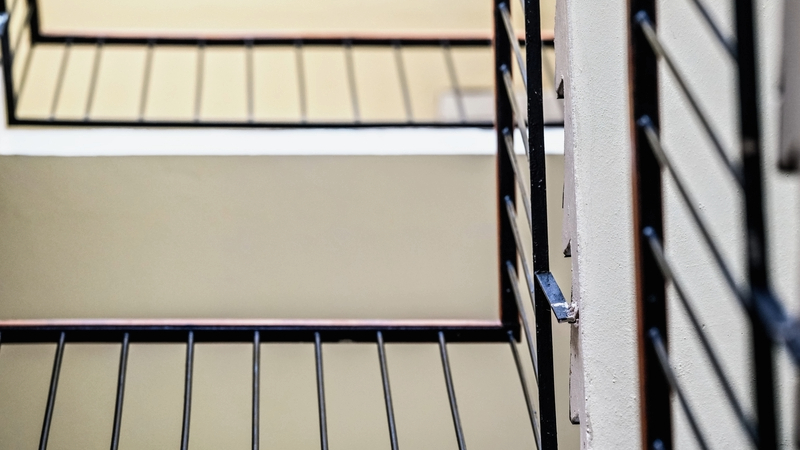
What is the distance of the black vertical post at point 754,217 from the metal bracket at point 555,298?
2.27ft

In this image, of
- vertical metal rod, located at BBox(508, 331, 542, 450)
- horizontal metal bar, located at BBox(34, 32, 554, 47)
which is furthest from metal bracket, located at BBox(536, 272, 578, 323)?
horizontal metal bar, located at BBox(34, 32, 554, 47)

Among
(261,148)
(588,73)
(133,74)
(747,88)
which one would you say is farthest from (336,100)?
(747,88)

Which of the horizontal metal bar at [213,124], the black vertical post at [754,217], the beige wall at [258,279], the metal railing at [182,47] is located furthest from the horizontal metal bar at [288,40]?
the black vertical post at [754,217]

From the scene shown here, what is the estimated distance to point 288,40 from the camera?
11.1 ft

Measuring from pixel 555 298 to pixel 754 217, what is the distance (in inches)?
29.2

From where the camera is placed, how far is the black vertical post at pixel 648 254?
90 cm

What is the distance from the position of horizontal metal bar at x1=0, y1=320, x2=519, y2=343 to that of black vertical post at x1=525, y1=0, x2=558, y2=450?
0.43 metres

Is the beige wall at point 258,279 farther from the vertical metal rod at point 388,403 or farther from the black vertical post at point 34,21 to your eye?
the black vertical post at point 34,21

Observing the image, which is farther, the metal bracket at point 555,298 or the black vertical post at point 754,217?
the metal bracket at point 555,298

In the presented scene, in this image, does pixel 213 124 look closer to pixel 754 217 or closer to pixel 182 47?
pixel 182 47

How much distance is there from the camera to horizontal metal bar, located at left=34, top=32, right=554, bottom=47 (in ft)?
11.2

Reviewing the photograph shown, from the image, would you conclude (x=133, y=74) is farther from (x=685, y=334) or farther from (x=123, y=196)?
(x=685, y=334)

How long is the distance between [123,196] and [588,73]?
1596 millimetres

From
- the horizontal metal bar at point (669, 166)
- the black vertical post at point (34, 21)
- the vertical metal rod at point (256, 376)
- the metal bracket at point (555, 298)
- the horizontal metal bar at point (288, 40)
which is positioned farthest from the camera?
the black vertical post at point (34, 21)
